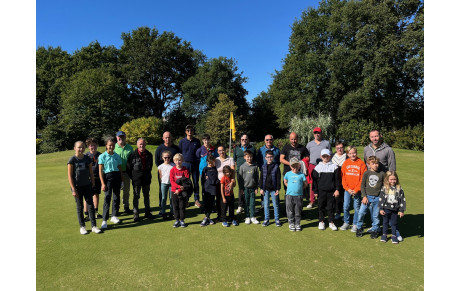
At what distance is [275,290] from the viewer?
3.47 m

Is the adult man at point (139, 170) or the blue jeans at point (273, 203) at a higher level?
the adult man at point (139, 170)

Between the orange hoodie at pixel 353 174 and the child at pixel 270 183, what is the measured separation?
A: 135 centimetres

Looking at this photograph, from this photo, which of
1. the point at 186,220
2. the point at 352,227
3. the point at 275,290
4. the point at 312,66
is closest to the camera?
the point at 275,290

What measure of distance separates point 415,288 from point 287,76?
109 feet

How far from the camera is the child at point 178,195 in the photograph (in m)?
5.84

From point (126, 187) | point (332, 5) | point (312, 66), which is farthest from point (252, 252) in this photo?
point (332, 5)

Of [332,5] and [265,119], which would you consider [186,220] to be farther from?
[265,119]

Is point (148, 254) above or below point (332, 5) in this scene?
below

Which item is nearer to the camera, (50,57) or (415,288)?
(415,288)

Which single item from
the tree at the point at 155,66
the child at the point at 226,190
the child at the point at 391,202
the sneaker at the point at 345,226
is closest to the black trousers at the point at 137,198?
the child at the point at 226,190

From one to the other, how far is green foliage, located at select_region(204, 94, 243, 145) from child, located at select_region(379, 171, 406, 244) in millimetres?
30892

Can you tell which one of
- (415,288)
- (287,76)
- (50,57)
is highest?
(50,57)

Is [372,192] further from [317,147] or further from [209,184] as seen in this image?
[209,184]

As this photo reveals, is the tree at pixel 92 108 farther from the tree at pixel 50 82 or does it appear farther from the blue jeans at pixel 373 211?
the blue jeans at pixel 373 211
